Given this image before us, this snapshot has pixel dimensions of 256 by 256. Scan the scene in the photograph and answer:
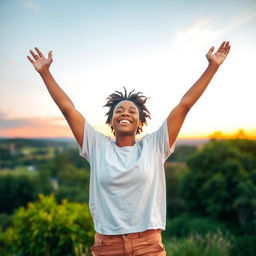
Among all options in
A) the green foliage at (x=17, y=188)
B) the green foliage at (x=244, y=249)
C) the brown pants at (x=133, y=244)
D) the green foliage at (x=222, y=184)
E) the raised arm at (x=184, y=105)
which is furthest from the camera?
the green foliage at (x=17, y=188)

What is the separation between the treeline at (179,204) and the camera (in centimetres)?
538

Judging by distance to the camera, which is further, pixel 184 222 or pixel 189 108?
pixel 184 222

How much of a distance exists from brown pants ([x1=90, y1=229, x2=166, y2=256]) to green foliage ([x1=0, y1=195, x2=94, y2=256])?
331 centimetres

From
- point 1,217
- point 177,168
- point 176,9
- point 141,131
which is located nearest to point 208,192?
point 177,168

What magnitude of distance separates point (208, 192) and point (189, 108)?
22.6 meters

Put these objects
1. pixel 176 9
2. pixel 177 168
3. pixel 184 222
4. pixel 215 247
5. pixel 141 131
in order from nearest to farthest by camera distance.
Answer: pixel 141 131, pixel 215 247, pixel 176 9, pixel 184 222, pixel 177 168

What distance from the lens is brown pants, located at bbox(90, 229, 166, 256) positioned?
2.00m

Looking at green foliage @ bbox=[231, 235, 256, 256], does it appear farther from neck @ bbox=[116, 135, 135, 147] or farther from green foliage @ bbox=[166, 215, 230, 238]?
green foliage @ bbox=[166, 215, 230, 238]

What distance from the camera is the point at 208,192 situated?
2381 cm

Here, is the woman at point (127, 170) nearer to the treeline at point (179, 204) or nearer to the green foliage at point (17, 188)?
the treeline at point (179, 204)

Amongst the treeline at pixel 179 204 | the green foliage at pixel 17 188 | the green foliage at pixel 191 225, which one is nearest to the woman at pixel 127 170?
the treeline at pixel 179 204

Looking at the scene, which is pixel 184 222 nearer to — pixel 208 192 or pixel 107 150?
pixel 208 192

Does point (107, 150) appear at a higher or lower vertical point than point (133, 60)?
lower

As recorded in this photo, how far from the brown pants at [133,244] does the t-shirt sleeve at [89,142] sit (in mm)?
520
